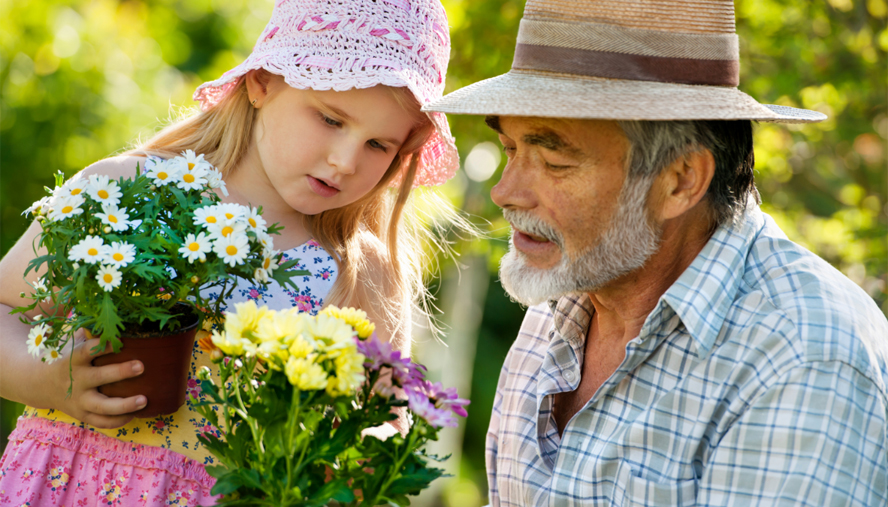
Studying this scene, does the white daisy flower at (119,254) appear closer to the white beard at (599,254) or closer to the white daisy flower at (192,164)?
the white daisy flower at (192,164)

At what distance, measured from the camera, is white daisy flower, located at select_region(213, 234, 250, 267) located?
4.72 feet

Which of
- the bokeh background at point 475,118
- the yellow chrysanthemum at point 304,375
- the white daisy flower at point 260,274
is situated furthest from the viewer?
the bokeh background at point 475,118

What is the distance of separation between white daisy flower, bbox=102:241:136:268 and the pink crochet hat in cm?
87

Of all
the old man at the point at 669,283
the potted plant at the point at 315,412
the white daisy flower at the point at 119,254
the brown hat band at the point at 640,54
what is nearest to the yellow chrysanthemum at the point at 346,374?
the potted plant at the point at 315,412

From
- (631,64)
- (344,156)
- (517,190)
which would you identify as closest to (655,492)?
(517,190)

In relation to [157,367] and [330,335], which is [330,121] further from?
[330,335]

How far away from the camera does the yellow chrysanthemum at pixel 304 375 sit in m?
1.19

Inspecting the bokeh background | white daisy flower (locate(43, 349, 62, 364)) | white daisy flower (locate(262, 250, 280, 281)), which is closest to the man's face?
white daisy flower (locate(262, 250, 280, 281))

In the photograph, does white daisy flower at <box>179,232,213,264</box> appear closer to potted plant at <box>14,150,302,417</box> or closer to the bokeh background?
potted plant at <box>14,150,302,417</box>

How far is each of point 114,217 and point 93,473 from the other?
827mm

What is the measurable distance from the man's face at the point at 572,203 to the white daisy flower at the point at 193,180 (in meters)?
0.79

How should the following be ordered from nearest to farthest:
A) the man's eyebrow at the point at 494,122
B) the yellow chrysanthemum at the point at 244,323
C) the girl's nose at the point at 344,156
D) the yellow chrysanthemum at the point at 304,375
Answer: the yellow chrysanthemum at the point at 304,375 → the yellow chrysanthemum at the point at 244,323 → the man's eyebrow at the point at 494,122 → the girl's nose at the point at 344,156

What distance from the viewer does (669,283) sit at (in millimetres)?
2121

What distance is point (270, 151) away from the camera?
2318mm
